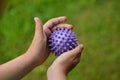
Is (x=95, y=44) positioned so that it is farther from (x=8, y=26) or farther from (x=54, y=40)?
(x=54, y=40)

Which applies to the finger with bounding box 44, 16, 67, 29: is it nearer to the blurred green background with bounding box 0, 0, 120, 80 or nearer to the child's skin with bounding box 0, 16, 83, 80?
the child's skin with bounding box 0, 16, 83, 80

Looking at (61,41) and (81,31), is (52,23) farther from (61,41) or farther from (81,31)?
(81,31)

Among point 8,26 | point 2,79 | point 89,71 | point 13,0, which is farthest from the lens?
point 13,0

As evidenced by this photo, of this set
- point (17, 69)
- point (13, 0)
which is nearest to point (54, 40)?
point (17, 69)

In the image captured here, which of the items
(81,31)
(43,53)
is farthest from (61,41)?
(81,31)

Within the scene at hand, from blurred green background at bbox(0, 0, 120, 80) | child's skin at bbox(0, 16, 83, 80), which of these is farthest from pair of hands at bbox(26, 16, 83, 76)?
blurred green background at bbox(0, 0, 120, 80)

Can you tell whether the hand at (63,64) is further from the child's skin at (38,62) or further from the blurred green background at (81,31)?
the blurred green background at (81,31)
